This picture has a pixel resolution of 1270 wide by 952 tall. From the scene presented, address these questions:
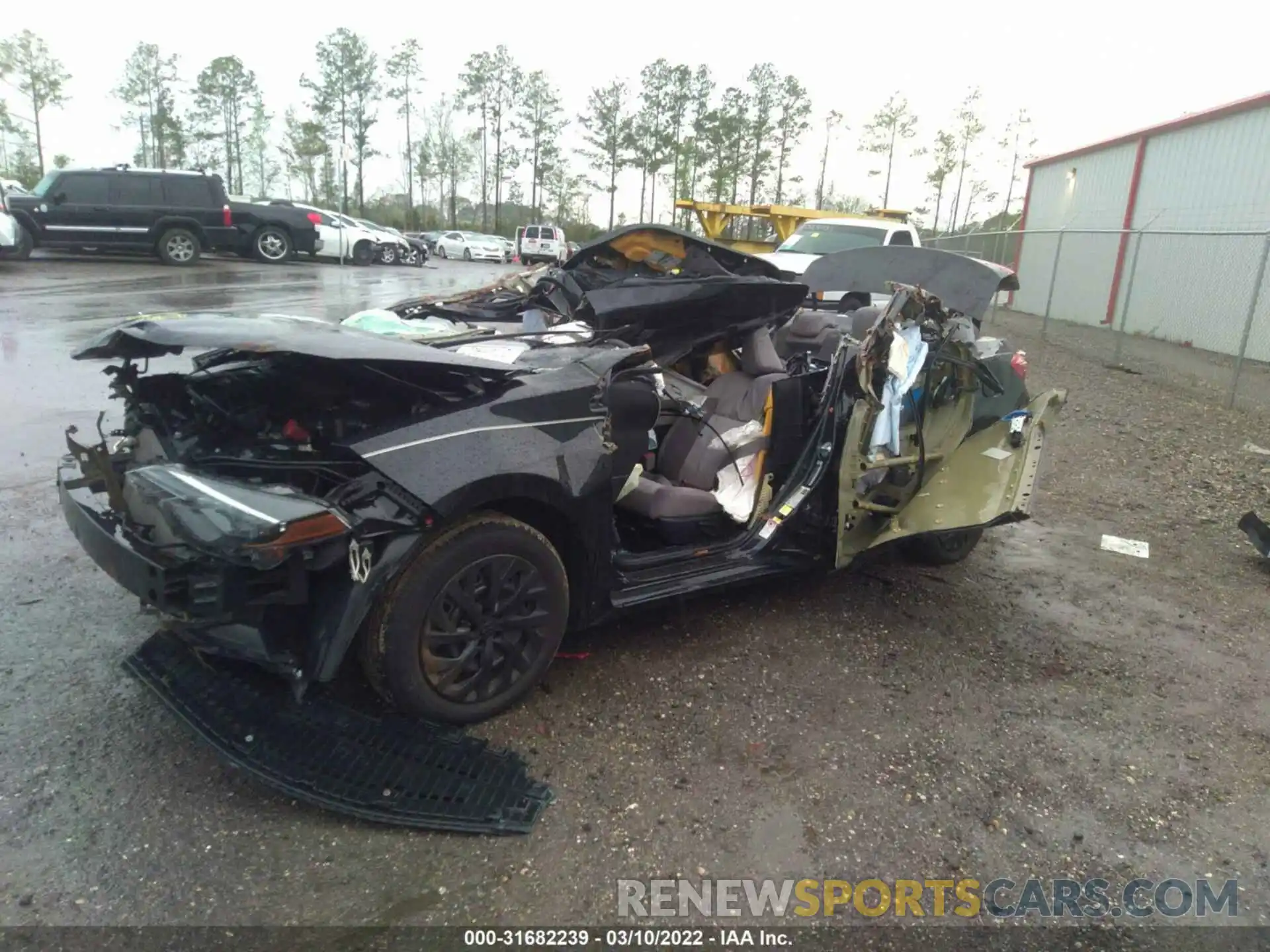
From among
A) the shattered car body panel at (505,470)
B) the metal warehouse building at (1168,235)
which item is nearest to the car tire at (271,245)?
the metal warehouse building at (1168,235)

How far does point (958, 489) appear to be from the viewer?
4.08 meters

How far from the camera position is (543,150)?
170ft

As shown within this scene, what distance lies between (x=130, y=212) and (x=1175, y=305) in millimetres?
20025

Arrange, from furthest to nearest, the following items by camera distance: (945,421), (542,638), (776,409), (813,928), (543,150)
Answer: (543,150)
(945,421)
(776,409)
(542,638)
(813,928)

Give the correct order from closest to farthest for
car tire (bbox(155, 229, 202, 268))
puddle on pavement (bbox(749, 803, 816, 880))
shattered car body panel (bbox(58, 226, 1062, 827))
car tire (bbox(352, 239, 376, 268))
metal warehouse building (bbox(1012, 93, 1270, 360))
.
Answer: puddle on pavement (bbox(749, 803, 816, 880)), shattered car body panel (bbox(58, 226, 1062, 827)), metal warehouse building (bbox(1012, 93, 1270, 360)), car tire (bbox(155, 229, 202, 268)), car tire (bbox(352, 239, 376, 268))

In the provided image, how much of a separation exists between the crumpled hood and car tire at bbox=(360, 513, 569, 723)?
1.77ft

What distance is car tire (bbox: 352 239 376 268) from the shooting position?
24.7m

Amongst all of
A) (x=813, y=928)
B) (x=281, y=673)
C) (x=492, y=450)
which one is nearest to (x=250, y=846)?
(x=281, y=673)

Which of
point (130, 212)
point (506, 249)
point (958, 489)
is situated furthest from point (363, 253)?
point (958, 489)

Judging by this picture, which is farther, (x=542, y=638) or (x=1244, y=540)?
(x=1244, y=540)

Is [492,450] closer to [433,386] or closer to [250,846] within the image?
[433,386]

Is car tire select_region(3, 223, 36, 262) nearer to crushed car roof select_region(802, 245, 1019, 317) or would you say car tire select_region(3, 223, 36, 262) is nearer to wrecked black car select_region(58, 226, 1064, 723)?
wrecked black car select_region(58, 226, 1064, 723)

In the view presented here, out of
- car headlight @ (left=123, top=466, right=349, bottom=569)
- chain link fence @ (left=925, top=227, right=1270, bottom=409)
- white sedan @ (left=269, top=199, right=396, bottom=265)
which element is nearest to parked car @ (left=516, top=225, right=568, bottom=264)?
white sedan @ (left=269, top=199, right=396, bottom=265)

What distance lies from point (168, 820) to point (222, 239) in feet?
66.6
